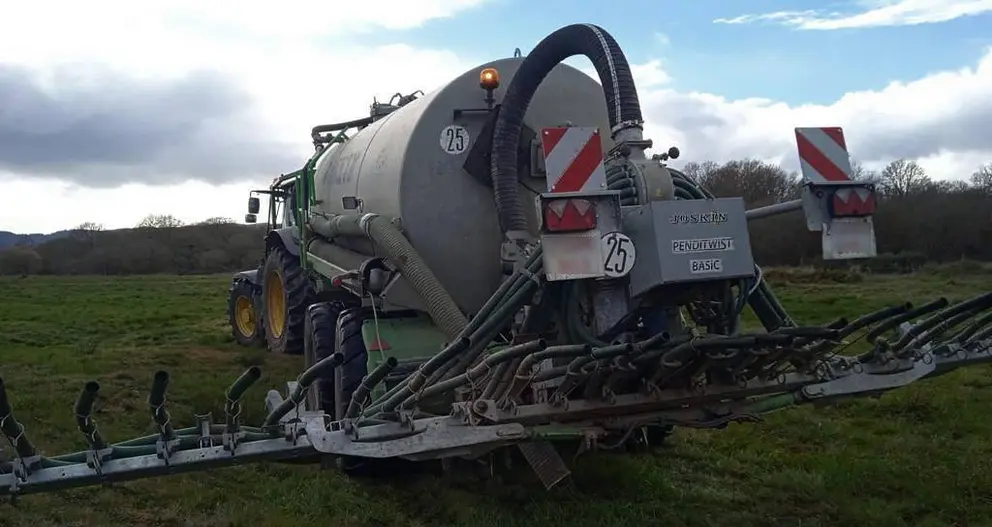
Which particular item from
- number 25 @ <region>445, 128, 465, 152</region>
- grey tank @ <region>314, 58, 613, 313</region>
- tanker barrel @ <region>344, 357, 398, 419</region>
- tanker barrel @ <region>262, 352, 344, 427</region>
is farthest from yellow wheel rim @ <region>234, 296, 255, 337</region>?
tanker barrel @ <region>262, 352, 344, 427</region>

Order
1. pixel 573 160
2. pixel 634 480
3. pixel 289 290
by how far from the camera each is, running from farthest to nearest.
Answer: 1. pixel 289 290
2. pixel 634 480
3. pixel 573 160

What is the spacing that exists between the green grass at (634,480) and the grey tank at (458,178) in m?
1.42

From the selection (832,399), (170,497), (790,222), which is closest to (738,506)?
(832,399)

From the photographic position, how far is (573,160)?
12.7ft

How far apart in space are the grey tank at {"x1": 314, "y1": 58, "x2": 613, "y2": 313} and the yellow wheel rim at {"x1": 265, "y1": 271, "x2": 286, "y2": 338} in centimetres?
434

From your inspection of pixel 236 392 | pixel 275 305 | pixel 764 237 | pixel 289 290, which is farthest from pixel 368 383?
pixel 764 237

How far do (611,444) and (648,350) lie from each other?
37.3 inches

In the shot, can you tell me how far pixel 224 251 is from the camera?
4725 cm

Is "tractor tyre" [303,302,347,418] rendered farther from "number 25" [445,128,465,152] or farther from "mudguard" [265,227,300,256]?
"mudguard" [265,227,300,256]

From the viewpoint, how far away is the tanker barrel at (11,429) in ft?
9.21

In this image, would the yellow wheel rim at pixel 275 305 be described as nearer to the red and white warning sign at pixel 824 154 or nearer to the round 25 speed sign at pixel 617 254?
the round 25 speed sign at pixel 617 254

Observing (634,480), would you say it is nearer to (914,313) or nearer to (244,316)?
(914,313)

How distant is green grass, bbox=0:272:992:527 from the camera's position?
4.71m

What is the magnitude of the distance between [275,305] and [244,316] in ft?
5.93
